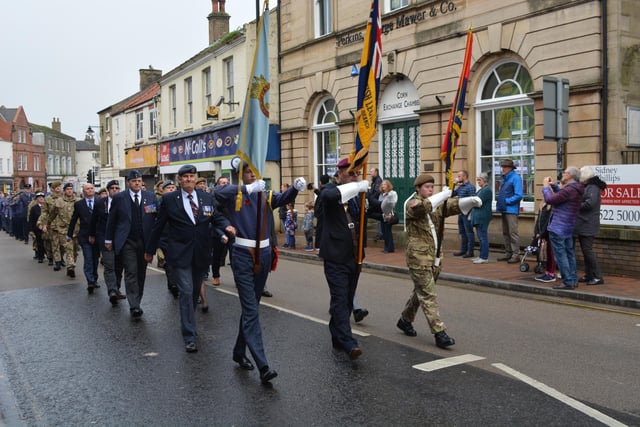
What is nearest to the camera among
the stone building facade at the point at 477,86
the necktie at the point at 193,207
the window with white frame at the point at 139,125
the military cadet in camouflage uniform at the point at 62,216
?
the necktie at the point at 193,207

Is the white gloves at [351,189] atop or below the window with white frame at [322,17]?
below

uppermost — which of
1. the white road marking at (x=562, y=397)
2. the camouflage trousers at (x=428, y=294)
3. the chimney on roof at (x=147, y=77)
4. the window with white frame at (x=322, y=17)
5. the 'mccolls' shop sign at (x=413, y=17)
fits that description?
the chimney on roof at (x=147, y=77)

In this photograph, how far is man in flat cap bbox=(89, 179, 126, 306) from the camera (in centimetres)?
979

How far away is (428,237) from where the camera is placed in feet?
22.7

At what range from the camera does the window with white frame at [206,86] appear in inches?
1140

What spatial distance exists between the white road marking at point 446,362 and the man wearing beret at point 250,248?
1.48 metres

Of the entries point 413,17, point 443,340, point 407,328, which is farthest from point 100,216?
point 413,17

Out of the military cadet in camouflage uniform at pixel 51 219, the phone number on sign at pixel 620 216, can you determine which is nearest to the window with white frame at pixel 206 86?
the military cadet in camouflage uniform at pixel 51 219

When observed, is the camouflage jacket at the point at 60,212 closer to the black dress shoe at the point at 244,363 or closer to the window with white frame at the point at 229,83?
the black dress shoe at the point at 244,363

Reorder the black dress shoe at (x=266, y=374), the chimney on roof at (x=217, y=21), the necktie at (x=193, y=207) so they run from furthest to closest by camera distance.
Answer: the chimney on roof at (x=217, y=21) < the necktie at (x=193, y=207) < the black dress shoe at (x=266, y=374)

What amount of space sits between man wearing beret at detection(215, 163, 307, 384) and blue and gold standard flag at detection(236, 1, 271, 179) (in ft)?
0.44

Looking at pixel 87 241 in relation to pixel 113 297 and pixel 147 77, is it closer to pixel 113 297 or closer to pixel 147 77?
pixel 113 297

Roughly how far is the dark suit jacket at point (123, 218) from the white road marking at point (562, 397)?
211 inches

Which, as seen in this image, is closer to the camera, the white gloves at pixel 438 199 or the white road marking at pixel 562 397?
the white road marking at pixel 562 397
